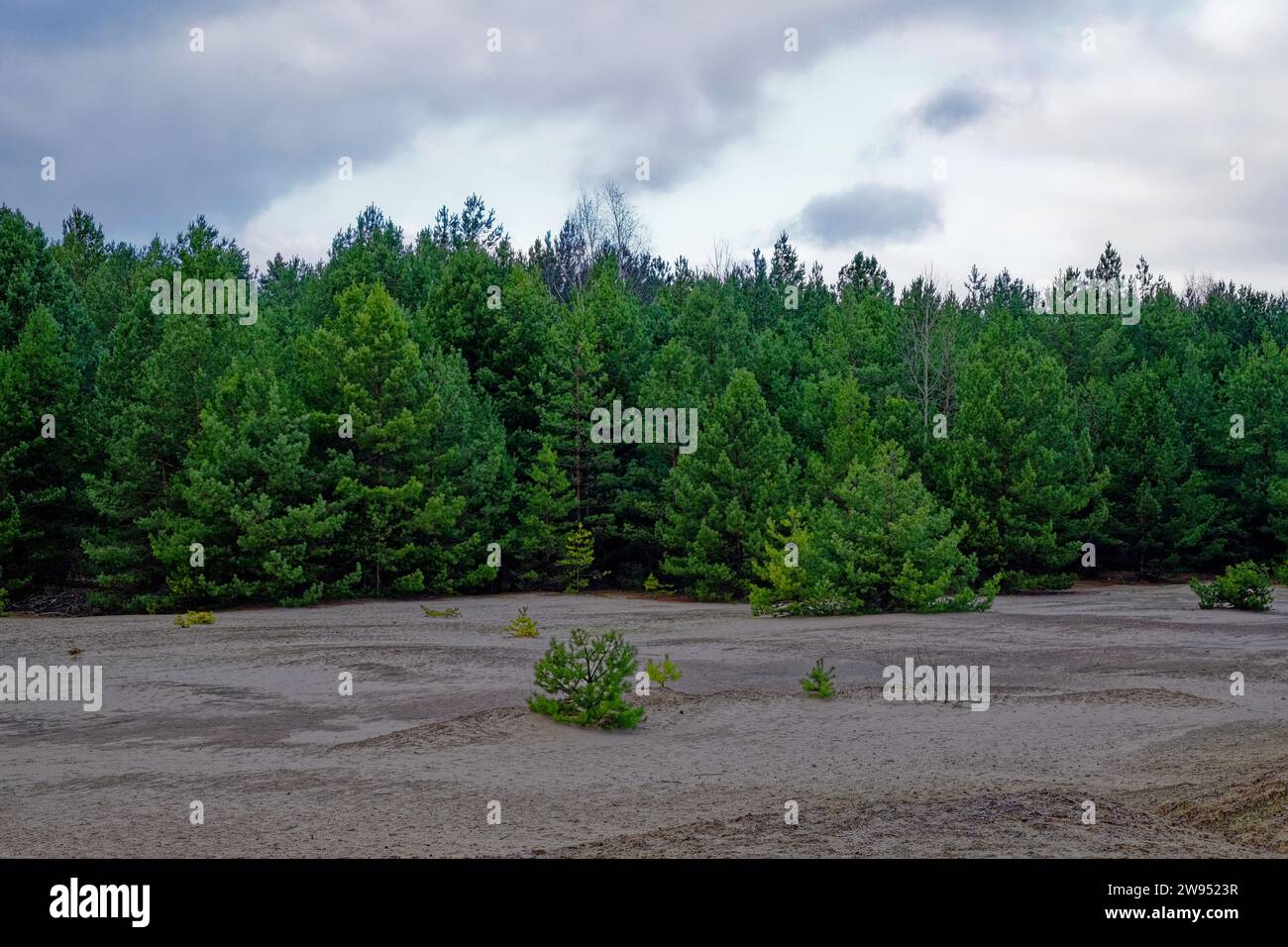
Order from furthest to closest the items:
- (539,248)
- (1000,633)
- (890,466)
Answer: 1. (539,248)
2. (890,466)
3. (1000,633)

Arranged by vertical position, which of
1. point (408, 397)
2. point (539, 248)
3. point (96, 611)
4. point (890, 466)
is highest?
point (539, 248)

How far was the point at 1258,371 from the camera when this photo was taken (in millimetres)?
53469

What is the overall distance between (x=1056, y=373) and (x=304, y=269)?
2795 inches

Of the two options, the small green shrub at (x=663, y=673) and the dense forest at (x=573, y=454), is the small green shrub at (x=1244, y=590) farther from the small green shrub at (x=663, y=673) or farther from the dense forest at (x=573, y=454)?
the small green shrub at (x=663, y=673)

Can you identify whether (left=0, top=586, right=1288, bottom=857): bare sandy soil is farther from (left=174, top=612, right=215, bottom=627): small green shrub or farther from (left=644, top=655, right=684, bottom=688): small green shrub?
(left=174, top=612, right=215, bottom=627): small green shrub

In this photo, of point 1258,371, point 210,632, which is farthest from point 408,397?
point 1258,371

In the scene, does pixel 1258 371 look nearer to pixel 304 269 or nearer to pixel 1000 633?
pixel 1000 633

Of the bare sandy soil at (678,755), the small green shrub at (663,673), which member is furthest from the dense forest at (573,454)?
the small green shrub at (663,673)

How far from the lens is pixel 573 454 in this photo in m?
46.5

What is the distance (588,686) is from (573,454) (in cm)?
3251

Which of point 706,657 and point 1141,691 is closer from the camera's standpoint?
point 1141,691

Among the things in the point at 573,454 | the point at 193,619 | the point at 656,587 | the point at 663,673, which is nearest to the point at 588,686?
the point at 663,673

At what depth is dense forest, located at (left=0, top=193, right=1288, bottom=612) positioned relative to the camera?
36000mm

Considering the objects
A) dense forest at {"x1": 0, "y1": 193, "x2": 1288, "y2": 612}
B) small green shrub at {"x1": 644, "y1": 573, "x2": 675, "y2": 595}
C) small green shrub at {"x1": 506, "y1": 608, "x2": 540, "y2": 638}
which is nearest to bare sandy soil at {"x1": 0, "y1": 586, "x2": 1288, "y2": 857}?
small green shrub at {"x1": 506, "y1": 608, "x2": 540, "y2": 638}
